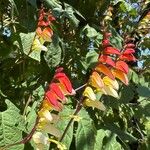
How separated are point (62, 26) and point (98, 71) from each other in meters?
0.95

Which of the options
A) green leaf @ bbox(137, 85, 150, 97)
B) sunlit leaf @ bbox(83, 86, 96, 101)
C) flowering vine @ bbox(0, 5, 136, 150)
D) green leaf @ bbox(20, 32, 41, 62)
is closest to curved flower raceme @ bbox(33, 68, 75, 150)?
flowering vine @ bbox(0, 5, 136, 150)

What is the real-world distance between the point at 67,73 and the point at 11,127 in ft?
3.09

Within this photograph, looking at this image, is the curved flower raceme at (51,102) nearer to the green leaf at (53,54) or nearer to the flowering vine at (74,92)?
the flowering vine at (74,92)

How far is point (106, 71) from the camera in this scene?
1.54 metres

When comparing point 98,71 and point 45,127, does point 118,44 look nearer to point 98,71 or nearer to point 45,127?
point 98,71

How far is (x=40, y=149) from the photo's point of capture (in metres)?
1.43

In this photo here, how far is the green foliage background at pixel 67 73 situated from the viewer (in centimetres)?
173

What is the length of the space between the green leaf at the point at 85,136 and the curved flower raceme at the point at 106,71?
16cm

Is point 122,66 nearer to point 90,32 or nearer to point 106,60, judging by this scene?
point 106,60

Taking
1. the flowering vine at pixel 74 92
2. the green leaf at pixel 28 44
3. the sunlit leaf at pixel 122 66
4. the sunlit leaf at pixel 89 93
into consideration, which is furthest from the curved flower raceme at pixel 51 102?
the green leaf at pixel 28 44

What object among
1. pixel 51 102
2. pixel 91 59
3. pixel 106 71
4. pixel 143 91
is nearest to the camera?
pixel 51 102

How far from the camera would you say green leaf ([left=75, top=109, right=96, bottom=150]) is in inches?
67.2

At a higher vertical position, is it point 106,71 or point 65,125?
point 106,71

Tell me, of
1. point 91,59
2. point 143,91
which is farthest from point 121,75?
point 143,91
